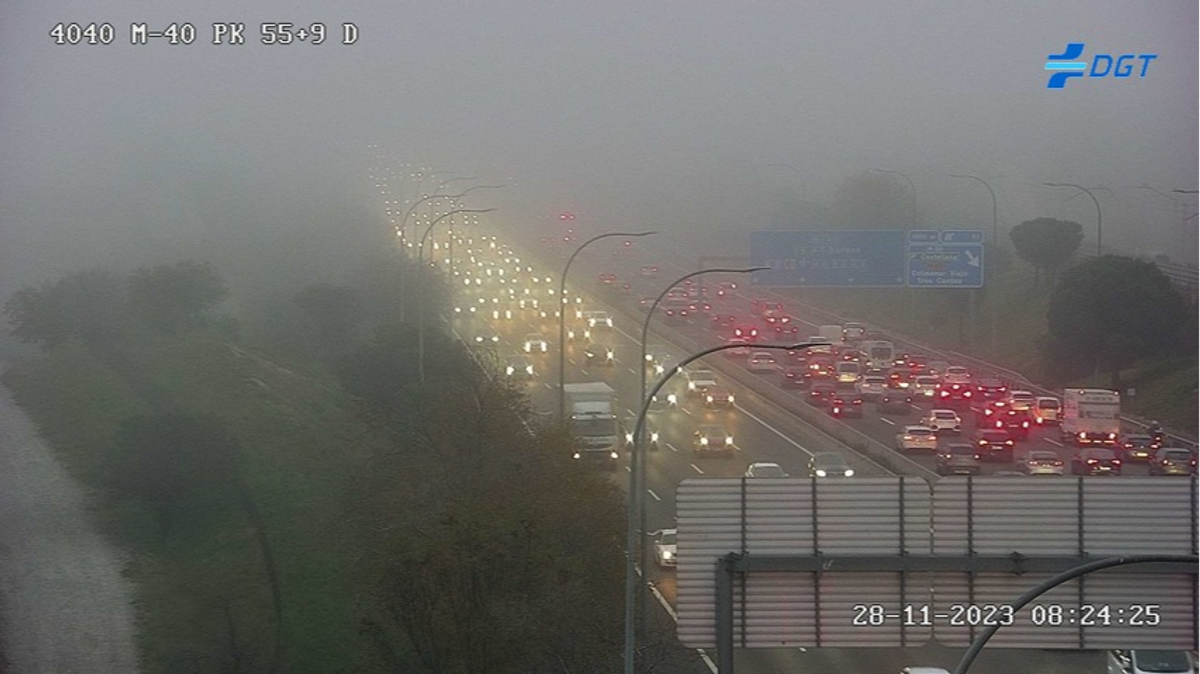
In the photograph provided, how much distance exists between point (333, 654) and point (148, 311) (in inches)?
517

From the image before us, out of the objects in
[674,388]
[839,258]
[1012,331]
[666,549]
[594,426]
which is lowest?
[666,549]

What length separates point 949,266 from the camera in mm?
25188

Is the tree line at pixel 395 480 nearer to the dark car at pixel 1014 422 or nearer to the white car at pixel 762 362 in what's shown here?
the white car at pixel 762 362

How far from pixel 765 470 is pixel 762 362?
19.5ft

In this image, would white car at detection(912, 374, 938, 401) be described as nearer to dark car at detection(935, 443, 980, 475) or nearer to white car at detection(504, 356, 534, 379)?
dark car at detection(935, 443, 980, 475)

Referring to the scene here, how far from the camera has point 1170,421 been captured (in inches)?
1047

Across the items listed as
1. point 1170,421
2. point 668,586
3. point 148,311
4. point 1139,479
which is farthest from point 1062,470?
point 148,311

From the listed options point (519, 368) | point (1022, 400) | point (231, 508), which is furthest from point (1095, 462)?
point (231, 508)

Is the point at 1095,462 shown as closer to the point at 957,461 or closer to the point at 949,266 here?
the point at 957,461

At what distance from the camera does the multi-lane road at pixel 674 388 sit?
918 inches

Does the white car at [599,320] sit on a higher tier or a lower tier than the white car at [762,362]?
higher

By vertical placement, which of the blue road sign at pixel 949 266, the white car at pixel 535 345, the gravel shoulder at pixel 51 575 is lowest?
the gravel shoulder at pixel 51 575

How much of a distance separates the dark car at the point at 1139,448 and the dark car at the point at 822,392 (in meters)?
5.09

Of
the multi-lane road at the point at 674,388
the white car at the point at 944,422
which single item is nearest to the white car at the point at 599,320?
the multi-lane road at the point at 674,388
